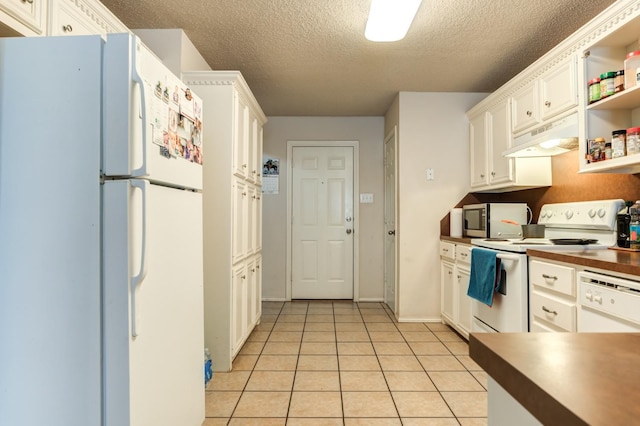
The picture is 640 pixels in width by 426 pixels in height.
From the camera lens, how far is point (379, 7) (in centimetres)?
192

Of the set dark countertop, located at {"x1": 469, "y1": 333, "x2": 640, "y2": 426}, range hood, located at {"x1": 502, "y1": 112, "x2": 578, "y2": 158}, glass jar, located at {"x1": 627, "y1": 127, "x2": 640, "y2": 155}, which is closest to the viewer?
dark countertop, located at {"x1": 469, "y1": 333, "x2": 640, "y2": 426}

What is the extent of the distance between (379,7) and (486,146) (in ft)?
5.99

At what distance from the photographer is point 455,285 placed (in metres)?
3.13

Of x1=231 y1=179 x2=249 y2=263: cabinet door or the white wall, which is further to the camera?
the white wall

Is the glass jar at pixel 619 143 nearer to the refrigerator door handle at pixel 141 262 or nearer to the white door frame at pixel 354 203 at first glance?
the refrigerator door handle at pixel 141 262

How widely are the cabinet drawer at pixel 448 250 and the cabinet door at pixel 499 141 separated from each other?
2.19 ft

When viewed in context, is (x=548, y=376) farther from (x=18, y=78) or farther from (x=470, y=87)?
(x=470, y=87)

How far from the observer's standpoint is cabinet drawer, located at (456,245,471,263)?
9.27 feet

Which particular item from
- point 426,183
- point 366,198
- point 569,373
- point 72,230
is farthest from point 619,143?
point 366,198

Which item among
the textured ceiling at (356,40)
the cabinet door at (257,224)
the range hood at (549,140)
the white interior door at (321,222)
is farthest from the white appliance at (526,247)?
the white interior door at (321,222)

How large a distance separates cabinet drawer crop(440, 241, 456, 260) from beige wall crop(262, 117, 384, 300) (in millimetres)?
1113

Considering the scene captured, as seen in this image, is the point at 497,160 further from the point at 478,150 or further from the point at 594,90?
the point at 594,90

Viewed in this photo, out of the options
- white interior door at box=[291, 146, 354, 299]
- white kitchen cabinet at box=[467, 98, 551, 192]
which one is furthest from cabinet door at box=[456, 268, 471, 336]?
white interior door at box=[291, 146, 354, 299]

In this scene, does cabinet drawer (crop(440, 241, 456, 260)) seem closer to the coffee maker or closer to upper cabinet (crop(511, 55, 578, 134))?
upper cabinet (crop(511, 55, 578, 134))
